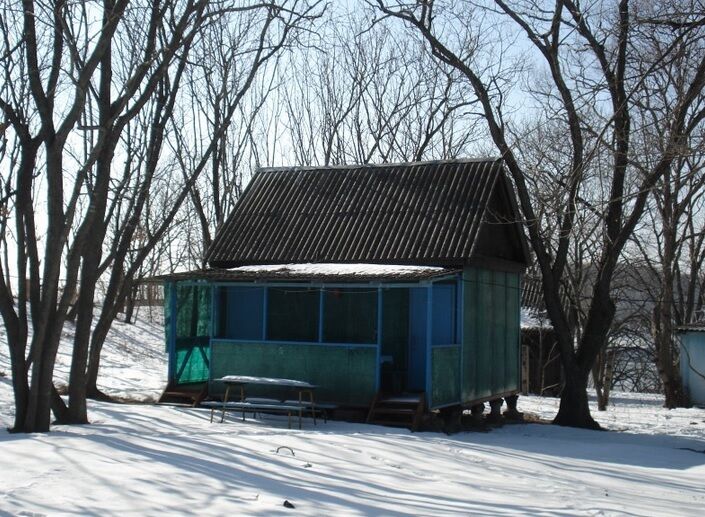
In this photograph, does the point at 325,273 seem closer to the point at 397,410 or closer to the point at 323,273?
the point at 323,273

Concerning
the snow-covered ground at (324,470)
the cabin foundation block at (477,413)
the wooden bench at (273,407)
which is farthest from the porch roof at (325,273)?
the cabin foundation block at (477,413)

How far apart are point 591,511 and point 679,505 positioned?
4.42 feet

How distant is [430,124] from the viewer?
31.6 m

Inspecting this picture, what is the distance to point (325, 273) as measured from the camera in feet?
50.7

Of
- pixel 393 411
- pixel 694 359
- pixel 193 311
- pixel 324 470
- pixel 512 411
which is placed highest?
pixel 193 311

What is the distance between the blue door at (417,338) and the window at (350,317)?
755 millimetres

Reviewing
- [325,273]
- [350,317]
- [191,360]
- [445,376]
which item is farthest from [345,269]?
[191,360]

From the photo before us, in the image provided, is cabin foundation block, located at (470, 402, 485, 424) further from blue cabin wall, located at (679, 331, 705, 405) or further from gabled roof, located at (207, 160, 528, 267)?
blue cabin wall, located at (679, 331, 705, 405)

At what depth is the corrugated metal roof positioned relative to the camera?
14755 mm

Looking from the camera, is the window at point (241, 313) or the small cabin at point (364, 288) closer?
the small cabin at point (364, 288)

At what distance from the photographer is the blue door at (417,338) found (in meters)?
16.7

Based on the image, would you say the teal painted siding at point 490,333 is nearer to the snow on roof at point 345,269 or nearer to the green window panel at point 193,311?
the snow on roof at point 345,269

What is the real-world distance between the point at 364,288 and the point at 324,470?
23.9ft

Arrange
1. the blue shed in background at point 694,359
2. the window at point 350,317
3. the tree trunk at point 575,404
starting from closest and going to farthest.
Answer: the window at point 350,317
the tree trunk at point 575,404
the blue shed in background at point 694,359
